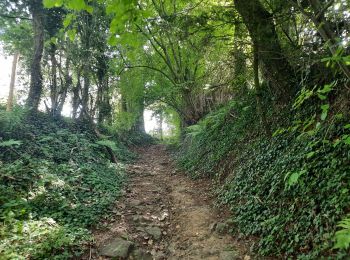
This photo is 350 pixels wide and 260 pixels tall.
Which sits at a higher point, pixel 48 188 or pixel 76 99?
pixel 76 99

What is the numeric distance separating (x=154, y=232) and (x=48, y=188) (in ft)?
7.71

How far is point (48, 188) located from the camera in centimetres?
520

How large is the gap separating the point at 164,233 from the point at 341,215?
2963mm

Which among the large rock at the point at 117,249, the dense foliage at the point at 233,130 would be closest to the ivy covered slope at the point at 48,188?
the dense foliage at the point at 233,130

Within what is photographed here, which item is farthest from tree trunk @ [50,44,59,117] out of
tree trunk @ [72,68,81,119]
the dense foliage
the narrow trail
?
the narrow trail

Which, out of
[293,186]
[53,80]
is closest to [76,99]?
[53,80]

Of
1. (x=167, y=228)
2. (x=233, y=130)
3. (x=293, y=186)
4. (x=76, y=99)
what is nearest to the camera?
(x=293, y=186)

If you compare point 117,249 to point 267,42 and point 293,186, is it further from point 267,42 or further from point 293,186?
point 267,42

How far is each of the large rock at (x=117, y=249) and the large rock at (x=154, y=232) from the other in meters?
0.54

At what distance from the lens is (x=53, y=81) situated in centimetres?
1140

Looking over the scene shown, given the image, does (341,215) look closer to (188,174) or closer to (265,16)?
(265,16)

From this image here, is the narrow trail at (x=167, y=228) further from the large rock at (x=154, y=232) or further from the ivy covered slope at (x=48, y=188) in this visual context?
the ivy covered slope at (x=48, y=188)

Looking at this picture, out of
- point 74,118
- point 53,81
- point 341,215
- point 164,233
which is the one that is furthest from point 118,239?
point 53,81

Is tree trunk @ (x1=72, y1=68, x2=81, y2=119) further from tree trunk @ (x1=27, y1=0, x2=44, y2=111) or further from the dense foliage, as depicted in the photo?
tree trunk @ (x1=27, y1=0, x2=44, y2=111)
